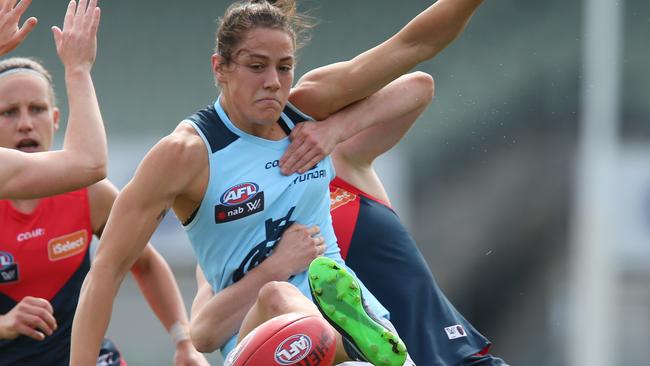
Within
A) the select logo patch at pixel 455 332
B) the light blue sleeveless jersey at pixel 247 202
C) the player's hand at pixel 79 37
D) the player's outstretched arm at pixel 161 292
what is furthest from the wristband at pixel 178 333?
the player's hand at pixel 79 37

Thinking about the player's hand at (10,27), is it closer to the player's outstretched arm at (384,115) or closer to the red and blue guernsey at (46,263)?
the player's outstretched arm at (384,115)

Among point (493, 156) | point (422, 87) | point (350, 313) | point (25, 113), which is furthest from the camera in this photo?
point (493, 156)

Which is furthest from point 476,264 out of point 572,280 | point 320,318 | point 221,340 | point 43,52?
point 320,318

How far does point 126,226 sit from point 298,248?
0.55m

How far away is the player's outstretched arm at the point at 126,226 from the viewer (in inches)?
131

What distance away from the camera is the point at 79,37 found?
A: 312 cm

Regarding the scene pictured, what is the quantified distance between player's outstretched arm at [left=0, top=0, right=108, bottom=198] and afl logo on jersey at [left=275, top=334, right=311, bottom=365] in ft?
2.29

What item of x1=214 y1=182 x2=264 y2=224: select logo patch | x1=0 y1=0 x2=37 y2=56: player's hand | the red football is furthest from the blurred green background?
x1=0 y1=0 x2=37 y2=56: player's hand

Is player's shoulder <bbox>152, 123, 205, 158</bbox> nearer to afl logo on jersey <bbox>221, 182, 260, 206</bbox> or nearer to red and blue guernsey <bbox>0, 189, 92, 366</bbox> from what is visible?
afl logo on jersey <bbox>221, 182, 260, 206</bbox>

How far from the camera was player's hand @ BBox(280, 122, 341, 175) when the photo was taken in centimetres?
360

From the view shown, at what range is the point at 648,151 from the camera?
27.0 feet

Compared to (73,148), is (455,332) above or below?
below

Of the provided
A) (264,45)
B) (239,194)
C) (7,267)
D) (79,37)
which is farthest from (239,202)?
(7,267)

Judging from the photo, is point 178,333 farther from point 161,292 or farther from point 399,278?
point 399,278
